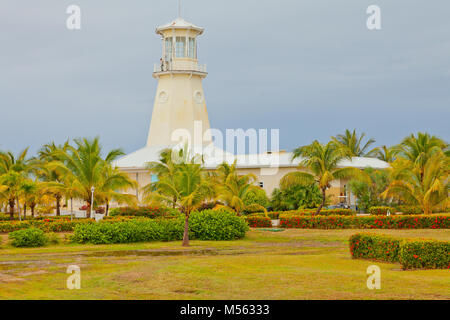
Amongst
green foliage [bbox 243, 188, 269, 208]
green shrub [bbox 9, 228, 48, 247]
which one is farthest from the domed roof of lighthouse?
green shrub [bbox 9, 228, 48, 247]

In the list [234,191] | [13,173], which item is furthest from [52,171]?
[234,191]

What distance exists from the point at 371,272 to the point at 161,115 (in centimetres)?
3400

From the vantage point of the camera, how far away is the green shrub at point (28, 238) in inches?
813

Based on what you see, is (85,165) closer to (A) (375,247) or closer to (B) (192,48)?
(A) (375,247)

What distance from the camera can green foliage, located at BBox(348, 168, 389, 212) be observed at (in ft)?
121

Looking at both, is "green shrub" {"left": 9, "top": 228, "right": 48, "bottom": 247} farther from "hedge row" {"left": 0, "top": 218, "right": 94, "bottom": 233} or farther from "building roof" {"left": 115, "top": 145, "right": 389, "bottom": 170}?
"building roof" {"left": 115, "top": 145, "right": 389, "bottom": 170}

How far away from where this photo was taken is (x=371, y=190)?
37.5 m

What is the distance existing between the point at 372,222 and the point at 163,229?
9906 mm

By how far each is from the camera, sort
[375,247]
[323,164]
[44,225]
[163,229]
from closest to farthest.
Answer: [375,247]
[163,229]
[44,225]
[323,164]

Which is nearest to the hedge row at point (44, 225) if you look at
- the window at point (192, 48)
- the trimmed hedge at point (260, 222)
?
the trimmed hedge at point (260, 222)

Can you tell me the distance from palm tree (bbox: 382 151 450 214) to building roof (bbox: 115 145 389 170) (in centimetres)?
917

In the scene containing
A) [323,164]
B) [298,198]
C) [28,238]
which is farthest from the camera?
[298,198]

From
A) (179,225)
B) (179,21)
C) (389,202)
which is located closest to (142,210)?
(179,225)

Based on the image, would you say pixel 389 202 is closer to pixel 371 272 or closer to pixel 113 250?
pixel 113 250
